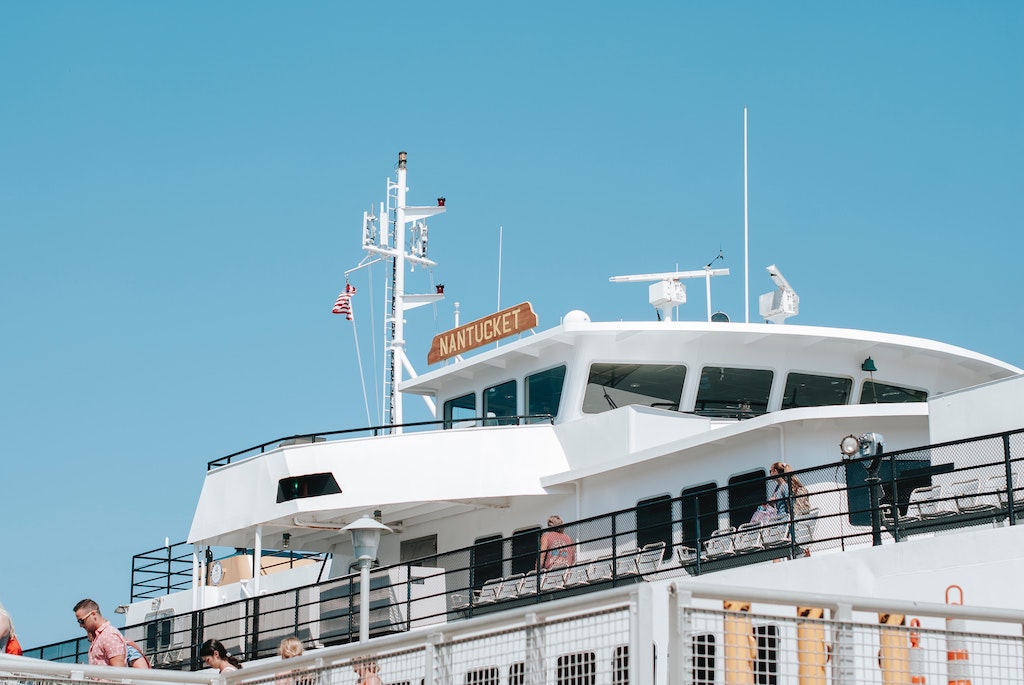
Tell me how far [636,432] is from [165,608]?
12.1 meters

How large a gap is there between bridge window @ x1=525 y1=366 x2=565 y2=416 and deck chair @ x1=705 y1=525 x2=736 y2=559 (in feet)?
19.0

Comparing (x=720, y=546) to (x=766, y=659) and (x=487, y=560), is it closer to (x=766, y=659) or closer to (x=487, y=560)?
(x=487, y=560)

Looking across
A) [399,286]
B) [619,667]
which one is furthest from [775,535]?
[399,286]

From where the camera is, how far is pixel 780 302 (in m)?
21.7

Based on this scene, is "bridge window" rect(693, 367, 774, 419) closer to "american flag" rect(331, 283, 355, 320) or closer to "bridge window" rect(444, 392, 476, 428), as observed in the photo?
"bridge window" rect(444, 392, 476, 428)

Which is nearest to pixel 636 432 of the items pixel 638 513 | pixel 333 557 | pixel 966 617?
pixel 638 513

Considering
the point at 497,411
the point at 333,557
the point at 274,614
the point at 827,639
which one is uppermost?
the point at 497,411

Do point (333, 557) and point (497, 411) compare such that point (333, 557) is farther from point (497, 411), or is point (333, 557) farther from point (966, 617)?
point (966, 617)

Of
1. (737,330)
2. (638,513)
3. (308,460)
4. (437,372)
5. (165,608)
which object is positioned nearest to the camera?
(638,513)

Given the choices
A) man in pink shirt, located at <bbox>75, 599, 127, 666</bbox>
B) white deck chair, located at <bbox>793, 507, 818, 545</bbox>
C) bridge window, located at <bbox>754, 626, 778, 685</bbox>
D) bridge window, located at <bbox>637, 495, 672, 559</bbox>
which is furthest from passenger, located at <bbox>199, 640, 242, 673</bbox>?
bridge window, located at <bbox>637, 495, 672, 559</bbox>

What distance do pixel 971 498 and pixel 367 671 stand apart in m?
6.56

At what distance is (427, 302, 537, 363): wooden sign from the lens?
22047 millimetres

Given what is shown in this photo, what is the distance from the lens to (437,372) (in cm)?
2256

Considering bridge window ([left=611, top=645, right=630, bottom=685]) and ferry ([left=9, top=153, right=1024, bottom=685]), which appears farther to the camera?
ferry ([left=9, top=153, right=1024, bottom=685])
